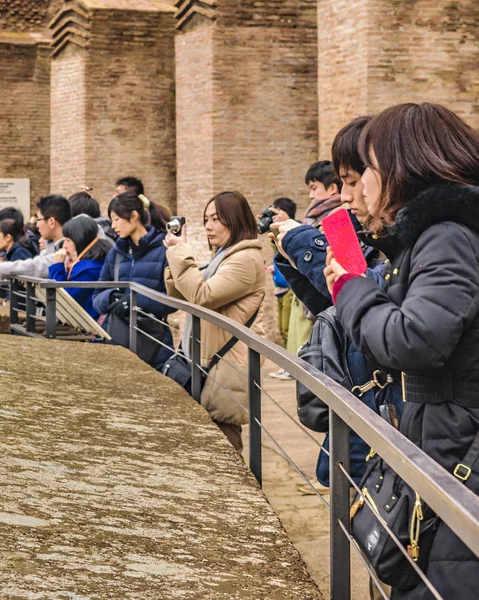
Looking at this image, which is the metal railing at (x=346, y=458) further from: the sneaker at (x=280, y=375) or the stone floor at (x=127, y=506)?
the sneaker at (x=280, y=375)

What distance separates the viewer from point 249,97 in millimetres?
13555

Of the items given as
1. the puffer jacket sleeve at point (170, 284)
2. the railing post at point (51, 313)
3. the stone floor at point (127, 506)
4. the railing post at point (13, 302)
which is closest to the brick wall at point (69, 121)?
the railing post at point (13, 302)

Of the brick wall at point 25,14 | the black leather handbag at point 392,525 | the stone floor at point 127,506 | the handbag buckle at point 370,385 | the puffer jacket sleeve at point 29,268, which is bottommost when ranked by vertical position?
the stone floor at point 127,506

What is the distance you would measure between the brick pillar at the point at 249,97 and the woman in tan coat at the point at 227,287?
8579mm

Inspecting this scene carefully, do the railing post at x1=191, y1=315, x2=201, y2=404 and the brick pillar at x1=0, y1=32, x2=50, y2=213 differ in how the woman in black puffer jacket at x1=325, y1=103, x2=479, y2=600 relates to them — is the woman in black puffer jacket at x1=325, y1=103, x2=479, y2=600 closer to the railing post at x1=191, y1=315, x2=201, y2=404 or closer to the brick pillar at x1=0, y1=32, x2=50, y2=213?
the railing post at x1=191, y1=315, x2=201, y2=404

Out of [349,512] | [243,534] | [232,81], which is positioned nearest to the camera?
[349,512]

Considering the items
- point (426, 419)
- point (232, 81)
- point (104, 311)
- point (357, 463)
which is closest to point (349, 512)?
point (357, 463)

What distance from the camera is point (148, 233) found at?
5.93 metres

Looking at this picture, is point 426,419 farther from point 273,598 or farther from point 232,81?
point 232,81

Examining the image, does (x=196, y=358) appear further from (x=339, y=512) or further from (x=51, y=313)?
(x=51, y=313)

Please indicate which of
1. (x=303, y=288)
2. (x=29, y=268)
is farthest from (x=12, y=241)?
(x=303, y=288)

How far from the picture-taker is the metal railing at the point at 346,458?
4.99ft

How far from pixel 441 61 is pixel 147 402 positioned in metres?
5.97

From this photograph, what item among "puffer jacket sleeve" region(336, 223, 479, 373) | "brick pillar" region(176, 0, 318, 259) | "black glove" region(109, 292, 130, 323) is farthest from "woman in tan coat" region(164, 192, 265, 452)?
"brick pillar" region(176, 0, 318, 259)
